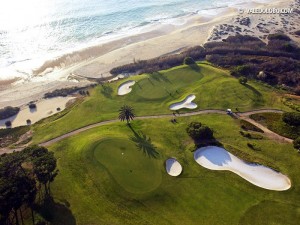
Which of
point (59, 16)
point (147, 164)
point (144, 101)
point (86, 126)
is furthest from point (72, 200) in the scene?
point (59, 16)

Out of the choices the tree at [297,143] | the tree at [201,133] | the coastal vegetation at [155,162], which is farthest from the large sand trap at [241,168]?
the tree at [297,143]

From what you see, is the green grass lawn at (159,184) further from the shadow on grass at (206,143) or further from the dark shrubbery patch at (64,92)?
the dark shrubbery patch at (64,92)

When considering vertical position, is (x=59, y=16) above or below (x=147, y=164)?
above

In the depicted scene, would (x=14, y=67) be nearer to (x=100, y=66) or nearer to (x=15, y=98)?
(x=15, y=98)

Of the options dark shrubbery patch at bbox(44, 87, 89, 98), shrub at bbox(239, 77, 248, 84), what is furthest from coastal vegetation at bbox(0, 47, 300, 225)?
dark shrubbery patch at bbox(44, 87, 89, 98)

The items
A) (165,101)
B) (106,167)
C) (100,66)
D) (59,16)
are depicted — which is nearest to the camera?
(106,167)

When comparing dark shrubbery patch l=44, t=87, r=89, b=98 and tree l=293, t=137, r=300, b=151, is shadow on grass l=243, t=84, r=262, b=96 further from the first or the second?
dark shrubbery patch l=44, t=87, r=89, b=98
